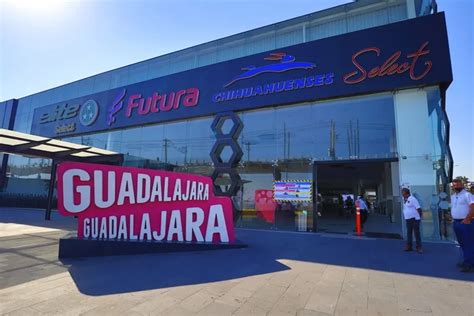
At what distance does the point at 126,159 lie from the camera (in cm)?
1650

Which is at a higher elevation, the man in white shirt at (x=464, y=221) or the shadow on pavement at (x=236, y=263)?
the man in white shirt at (x=464, y=221)

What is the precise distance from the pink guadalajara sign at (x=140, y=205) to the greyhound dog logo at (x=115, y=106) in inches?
458

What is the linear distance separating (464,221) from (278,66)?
890 cm

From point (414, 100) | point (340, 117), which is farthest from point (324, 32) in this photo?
point (414, 100)

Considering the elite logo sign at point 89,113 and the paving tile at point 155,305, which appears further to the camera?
the elite logo sign at point 89,113

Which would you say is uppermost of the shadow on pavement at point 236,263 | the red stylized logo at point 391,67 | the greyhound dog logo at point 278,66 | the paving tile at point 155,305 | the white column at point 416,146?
the greyhound dog logo at point 278,66

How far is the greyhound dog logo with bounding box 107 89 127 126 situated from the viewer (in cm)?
1688

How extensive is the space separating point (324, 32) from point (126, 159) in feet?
39.2

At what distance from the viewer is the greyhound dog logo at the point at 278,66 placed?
466 inches

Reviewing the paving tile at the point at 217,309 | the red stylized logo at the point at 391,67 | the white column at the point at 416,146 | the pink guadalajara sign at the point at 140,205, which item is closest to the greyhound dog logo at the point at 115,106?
the pink guadalajara sign at the point at 140,205

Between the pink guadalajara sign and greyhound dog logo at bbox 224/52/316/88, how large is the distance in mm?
6782

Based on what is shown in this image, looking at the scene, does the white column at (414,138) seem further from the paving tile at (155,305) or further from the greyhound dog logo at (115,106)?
the greyhound dog logo at (115,106)

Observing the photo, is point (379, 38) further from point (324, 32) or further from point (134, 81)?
point (134, 81)

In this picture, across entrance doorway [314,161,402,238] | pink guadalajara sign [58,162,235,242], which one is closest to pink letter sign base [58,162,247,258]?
pink guadalajara sign [58,162,235,242]
